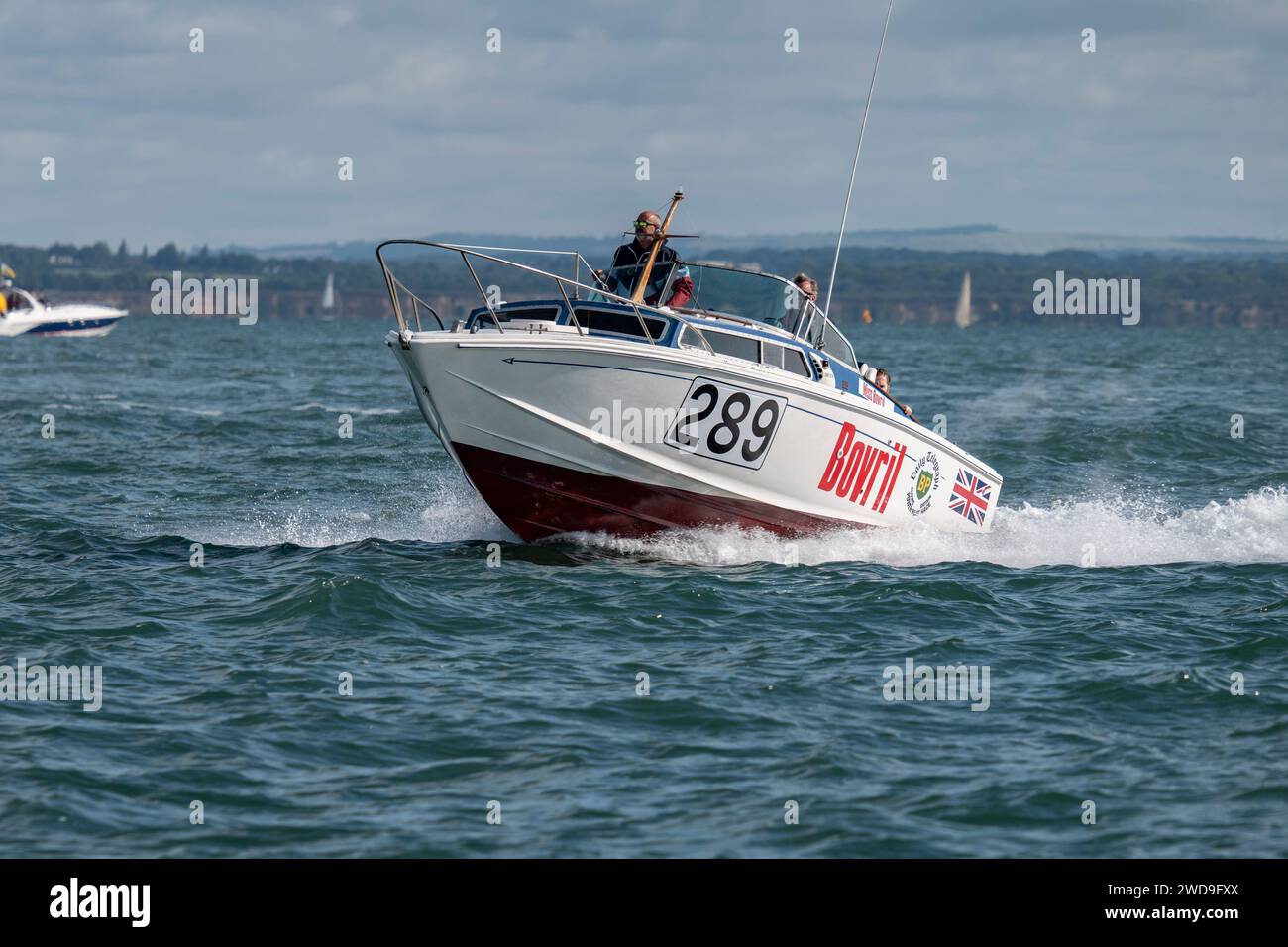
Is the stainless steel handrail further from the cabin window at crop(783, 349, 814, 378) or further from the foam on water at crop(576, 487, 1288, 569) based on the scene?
the foam on water at crop(576, 487, 1288, 569)

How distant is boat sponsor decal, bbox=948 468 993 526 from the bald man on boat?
3604mm

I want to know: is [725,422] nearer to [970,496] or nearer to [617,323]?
[617,323]

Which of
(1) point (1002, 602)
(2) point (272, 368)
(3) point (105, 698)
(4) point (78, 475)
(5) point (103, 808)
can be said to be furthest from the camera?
(2) point (272, 368)

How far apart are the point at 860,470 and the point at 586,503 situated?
261 centimetres

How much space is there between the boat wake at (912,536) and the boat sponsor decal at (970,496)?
0.22 m

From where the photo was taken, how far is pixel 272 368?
5325 centimetres

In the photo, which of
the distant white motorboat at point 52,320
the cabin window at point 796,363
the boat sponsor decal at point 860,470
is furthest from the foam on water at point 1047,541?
the distant white motorboat at point 52,320

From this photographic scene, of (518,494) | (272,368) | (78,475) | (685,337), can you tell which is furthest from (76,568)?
(272,368)

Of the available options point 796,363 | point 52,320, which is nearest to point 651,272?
point 796,363

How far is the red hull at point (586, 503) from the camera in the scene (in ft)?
45.5

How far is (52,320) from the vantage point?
88.6 metres
